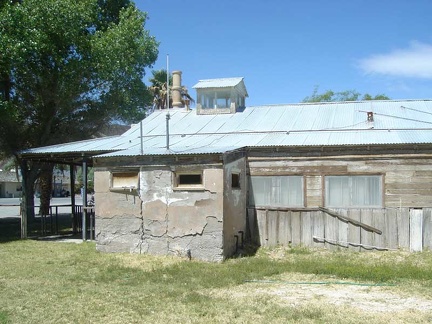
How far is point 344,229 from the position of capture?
43.8ft

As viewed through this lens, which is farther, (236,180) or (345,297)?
(236,180)

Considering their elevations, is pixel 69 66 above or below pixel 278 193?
above

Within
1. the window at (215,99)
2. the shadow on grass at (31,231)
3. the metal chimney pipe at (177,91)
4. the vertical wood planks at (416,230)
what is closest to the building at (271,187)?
the vertical wood planks at (416,230)

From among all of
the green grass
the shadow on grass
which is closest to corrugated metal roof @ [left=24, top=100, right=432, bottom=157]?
the green grass

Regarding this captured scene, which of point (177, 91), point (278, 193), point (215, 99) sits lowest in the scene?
point (278, 193)

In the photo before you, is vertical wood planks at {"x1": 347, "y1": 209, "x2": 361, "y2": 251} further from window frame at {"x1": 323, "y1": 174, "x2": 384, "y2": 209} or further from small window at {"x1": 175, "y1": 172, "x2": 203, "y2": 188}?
small window at {"x1": 175, "y1": 172, "x2": 203, "y2": 188}

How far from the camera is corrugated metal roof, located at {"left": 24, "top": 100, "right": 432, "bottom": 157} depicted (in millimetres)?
13828

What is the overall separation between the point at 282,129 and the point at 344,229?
Result: 3.97 metres

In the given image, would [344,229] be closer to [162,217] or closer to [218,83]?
[162,217]

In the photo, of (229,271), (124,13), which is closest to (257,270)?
(229,271)

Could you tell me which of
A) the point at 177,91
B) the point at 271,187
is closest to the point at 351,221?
the point at 271,187

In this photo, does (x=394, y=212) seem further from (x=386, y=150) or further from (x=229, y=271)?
(x=229, y=271)

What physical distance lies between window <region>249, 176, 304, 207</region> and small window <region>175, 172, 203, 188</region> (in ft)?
8.62

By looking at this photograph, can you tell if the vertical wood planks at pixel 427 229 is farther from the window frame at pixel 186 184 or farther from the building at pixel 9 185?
the building at pixel 9 185
